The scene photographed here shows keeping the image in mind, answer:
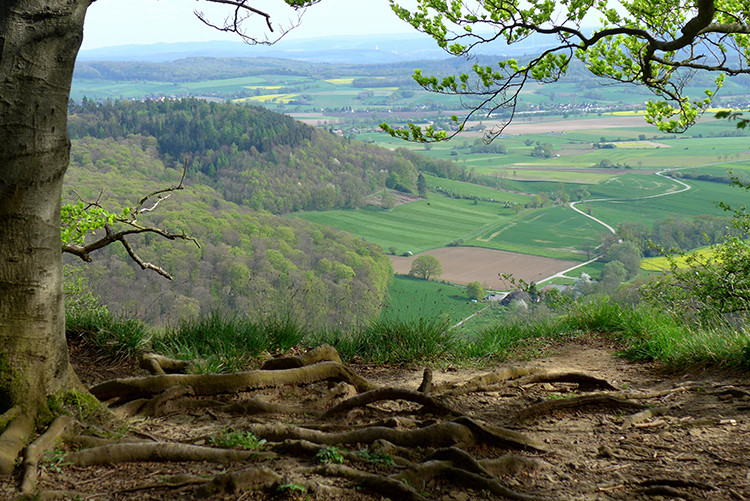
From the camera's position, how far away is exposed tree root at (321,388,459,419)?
394 centimetres

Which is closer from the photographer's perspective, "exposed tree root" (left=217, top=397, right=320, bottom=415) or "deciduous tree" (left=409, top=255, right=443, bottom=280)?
"exposed tree root" (left=217, top=397, right=320, bottom=415)

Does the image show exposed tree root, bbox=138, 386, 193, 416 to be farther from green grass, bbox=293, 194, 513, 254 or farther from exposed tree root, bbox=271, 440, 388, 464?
green grass, bbox=293, 194, 513, 254

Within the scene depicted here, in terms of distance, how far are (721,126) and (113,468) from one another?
10009cm

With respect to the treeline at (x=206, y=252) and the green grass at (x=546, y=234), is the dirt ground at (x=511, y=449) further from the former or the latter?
the green grass at (x=546, y=234)

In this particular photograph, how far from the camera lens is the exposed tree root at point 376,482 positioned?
2605 mm

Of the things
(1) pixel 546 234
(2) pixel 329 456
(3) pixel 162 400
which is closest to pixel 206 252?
(1) pixel 546 234

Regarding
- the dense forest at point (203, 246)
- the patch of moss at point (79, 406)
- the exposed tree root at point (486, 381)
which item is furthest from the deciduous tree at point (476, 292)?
the patch of moss at point (79, 406)

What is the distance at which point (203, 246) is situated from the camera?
2712 centimetres

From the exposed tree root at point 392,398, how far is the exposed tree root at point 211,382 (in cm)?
70

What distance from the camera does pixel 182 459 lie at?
2.97 meters

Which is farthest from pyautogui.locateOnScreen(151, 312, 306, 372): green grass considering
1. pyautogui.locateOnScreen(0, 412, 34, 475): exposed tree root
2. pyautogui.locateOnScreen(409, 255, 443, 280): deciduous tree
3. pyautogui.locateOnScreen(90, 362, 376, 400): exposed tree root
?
pyautogui.locateOnScreen(409, 255, 443, 280): deciduous tree

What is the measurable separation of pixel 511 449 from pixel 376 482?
3.62 ft

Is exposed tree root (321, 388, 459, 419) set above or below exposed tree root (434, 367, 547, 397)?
above

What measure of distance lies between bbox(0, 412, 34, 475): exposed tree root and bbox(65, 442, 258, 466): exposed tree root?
0.86ft
